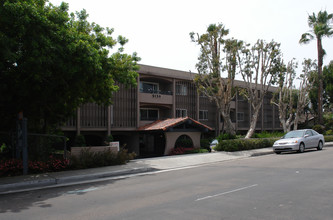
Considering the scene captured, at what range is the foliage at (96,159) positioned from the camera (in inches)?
521

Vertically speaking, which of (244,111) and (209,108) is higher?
(209,108)

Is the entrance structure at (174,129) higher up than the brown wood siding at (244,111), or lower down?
lower down

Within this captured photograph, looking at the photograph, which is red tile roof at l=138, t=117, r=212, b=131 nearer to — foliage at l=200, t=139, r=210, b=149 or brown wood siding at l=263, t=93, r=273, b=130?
foliage at l=200, t=139, r=210, b=149

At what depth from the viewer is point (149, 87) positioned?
2978 cm

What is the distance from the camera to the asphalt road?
6.00m

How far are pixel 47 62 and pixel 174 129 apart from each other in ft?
50.7

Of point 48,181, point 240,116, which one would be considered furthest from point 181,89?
point 48,181

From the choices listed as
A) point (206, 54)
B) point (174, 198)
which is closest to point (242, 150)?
point (206, 54)

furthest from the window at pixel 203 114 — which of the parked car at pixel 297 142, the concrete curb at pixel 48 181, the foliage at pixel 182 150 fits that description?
Result: the concrete curb at pixel 48 181

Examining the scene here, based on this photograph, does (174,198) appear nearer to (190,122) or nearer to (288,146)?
(288,146)

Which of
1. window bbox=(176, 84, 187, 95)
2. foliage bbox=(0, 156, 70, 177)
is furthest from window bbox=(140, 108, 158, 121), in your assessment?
foliage bbox=(0, 156, 70, 177)

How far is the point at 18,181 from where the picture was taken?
10328 mm

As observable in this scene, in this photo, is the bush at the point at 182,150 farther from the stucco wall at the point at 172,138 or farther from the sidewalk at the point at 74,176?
the sidewalk at the point at 74,176

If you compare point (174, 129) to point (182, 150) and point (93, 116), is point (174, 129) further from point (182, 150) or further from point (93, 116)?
point (93, 116)
